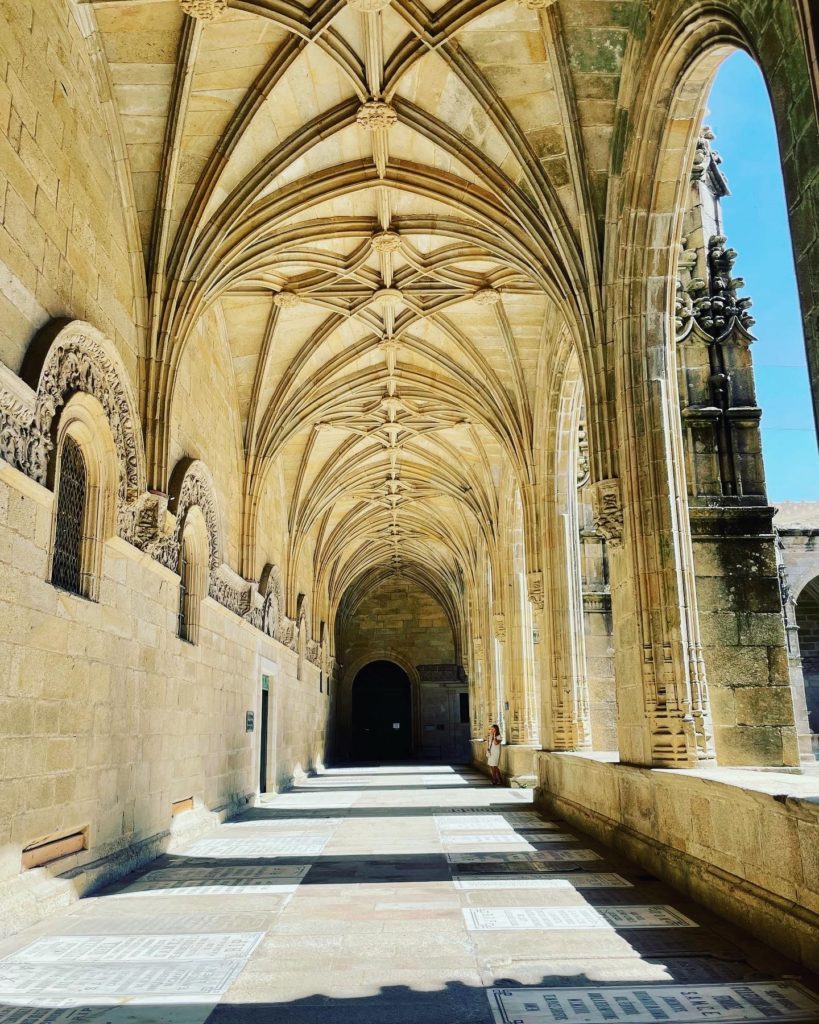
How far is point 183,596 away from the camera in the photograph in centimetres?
980

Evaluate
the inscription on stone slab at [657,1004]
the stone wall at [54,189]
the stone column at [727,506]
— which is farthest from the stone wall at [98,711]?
the stone column at [727,506]

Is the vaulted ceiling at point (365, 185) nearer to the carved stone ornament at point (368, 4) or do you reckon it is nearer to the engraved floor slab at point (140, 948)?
the carved stone ornament at point (368, 4)

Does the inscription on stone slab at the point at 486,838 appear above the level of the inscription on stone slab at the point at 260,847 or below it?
above

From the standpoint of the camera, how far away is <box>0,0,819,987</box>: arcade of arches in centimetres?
546

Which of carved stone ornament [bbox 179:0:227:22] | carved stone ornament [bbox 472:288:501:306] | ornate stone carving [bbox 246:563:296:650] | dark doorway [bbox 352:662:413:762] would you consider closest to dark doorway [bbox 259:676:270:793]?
ornate stone carving [bbox 246:563:296:650]

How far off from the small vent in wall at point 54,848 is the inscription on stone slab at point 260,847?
6.39 ft

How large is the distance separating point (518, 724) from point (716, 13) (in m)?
12.5

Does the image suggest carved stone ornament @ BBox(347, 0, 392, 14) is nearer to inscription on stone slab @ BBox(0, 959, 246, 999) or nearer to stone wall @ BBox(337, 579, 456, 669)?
inscription on stone slab @ BBox(0, 959, 246, 999)

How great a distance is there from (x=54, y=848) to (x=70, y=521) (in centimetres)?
230

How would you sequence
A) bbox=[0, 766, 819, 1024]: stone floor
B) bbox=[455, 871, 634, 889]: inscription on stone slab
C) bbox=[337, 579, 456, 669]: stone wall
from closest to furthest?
1. bbox=[0, 766, 819, 1024]: stone floor
2. bbox=[455, 871, 634, 889]: inscription on stone slab
3. bbox=[337, 579, 456, 669]: stone wall

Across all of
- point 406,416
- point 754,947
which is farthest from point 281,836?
point 406,416

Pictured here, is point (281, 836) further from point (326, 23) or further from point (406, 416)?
point (406, 416)

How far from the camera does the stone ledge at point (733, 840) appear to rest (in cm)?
396

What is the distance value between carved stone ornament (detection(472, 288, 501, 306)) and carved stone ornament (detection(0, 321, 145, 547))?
553 centimetres
